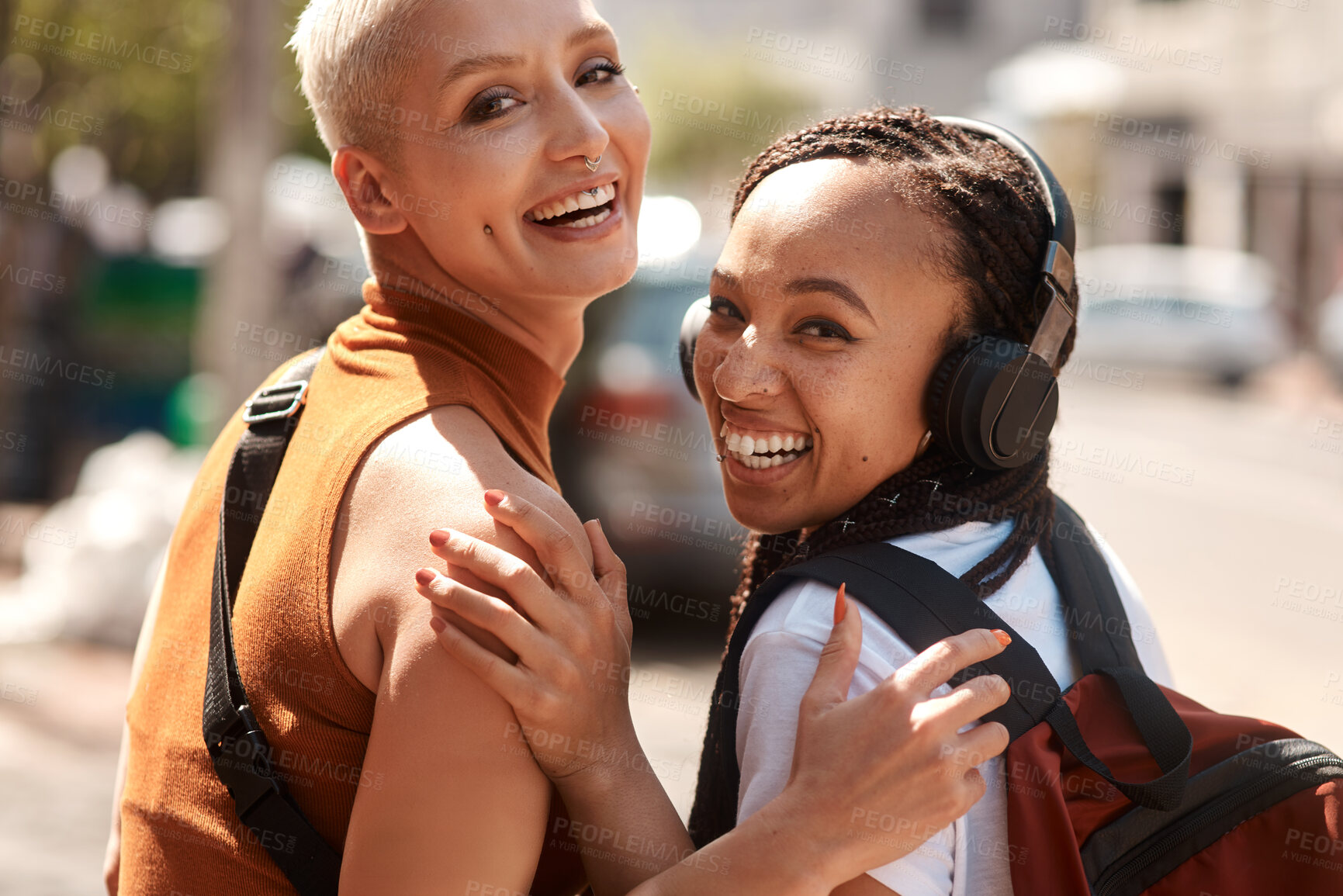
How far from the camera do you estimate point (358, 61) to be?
1.96 metres

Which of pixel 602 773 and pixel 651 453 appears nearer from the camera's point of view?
pixel 602 773

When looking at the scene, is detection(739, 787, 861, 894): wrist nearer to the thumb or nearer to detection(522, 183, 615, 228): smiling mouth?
the thumb

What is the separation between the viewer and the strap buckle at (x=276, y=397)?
1981mm

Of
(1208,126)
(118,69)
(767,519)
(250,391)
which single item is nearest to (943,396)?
(767,519)

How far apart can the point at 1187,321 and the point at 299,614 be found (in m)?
24.6

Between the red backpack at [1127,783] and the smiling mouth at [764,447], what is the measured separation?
24 cm

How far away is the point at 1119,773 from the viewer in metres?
1.67

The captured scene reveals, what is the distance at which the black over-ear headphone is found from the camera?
5.95 ft

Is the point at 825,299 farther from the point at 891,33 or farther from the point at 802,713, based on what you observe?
the point at 891,33

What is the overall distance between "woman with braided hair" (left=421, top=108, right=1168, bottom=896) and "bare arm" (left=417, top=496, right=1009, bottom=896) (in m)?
0.13

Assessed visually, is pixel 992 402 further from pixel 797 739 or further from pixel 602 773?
pixel 602 773

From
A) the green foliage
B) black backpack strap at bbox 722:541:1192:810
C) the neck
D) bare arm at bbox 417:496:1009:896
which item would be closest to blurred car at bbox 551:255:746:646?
the green foliage

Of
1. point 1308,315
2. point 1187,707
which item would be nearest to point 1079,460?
point 1187,707

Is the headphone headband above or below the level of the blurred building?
below
